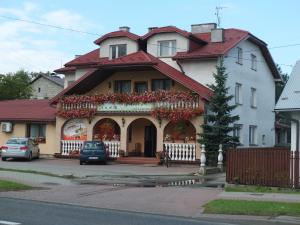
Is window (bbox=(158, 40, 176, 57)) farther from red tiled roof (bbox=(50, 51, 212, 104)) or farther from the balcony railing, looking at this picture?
the balcony railing

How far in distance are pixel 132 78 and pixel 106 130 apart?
12.9ft

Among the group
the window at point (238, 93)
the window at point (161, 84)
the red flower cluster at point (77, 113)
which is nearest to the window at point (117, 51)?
the window at point (161, 84)

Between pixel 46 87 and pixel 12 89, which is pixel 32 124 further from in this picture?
pixel 46 87

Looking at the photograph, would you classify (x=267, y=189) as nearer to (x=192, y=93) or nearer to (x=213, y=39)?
(x=192, y=93)

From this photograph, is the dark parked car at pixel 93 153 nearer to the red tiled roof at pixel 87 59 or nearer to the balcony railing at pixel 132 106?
the balcony railing at pixel 132 106

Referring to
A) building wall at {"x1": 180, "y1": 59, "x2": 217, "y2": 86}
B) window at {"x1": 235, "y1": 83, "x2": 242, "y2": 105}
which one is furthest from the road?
window at {"x1": 235, "y1": 83, "x2": 242, "y2": 105}

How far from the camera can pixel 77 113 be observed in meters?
36.4

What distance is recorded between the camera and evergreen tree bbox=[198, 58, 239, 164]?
30969 mm

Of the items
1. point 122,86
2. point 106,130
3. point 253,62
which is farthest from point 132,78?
point 253,62

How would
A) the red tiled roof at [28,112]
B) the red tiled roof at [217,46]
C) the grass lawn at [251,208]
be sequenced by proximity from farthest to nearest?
the red tiled roof at [28,112], the red tiled roof at [217,46], the grass lawn at [251,208]

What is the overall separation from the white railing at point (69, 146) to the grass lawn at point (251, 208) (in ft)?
73.9

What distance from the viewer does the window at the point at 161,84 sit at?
117 ft

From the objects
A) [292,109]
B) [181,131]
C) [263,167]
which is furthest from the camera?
[181,131]

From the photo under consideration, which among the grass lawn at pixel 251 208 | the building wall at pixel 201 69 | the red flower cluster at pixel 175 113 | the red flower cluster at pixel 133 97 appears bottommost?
the grass lawn at pixel 251 208
